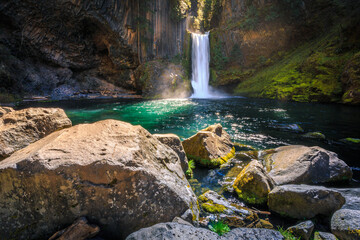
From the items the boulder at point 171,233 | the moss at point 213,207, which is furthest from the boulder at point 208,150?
the boulder at point 171,233

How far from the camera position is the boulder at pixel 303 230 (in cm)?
226

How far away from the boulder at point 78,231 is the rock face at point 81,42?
74.1 feet

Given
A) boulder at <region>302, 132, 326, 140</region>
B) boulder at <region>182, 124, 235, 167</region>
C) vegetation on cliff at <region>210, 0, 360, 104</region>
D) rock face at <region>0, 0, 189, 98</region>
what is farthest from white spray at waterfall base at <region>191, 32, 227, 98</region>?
boulder at <region>182, 124, 235, 167</region>

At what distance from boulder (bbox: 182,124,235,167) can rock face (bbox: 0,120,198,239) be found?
2.62 meters

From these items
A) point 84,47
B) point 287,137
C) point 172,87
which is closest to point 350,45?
point 287,137

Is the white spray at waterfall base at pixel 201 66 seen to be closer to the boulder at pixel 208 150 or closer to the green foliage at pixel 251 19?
the green foliage at pixel 251 19

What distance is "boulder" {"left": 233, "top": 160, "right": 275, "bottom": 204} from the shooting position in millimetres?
3107

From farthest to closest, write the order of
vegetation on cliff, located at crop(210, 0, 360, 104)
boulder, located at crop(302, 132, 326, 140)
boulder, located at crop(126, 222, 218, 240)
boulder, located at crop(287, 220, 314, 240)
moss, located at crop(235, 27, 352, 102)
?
vegetation on cliff, located at crop(210, 0, 360, 104) → moss, located at crop(235, 27, 352, 102) → boulder, located at crop(302, 132, 326, 140) → boulder, located at crop(287, 220, 314, 240) → boulder, located at crop(126, 222, 218, 240)

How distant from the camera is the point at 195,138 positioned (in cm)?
495

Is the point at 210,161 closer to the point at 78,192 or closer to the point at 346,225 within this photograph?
the point at 346,225

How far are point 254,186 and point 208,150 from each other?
1649 millimetres

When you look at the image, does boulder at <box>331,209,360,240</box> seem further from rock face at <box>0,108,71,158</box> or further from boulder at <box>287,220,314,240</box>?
rock face at <box>0,108,71,158</box>

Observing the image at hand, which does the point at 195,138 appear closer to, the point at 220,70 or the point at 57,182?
the point at 57,182

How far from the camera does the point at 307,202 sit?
8.65 ft
